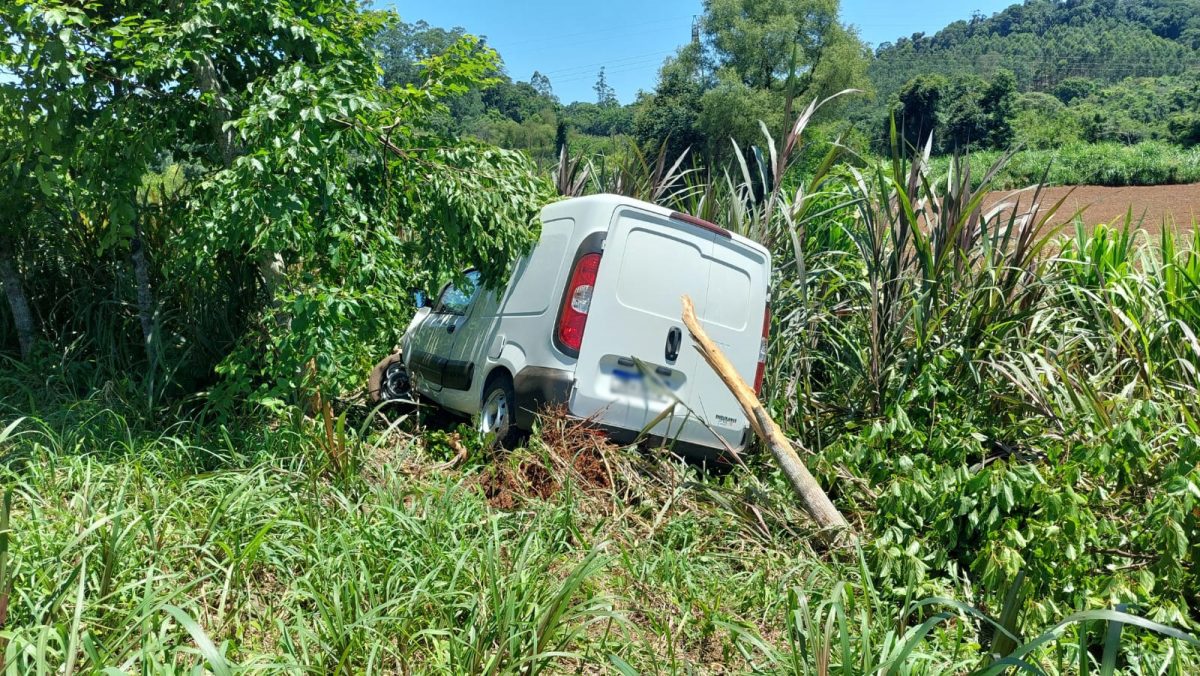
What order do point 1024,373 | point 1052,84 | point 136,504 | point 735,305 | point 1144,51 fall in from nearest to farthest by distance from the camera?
point 136,504, point 1024,373, point 735,305, point 1052,84, point 1144,51

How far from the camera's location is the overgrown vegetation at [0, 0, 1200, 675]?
2615mm

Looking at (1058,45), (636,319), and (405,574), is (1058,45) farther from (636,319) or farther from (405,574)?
(405,574)

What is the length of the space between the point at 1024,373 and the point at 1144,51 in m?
125

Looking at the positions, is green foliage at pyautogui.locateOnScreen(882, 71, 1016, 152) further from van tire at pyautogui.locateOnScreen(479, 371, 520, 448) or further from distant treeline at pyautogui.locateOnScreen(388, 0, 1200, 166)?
van tire at pyautogui.locateOnScreen(479, 371, 520, 448)

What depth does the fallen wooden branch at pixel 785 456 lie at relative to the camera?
3787 millimetres

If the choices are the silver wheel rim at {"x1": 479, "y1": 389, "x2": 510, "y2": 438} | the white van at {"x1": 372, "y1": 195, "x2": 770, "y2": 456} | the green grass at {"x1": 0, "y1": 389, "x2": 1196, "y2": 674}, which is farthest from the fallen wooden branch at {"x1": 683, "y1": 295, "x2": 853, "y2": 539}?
the silver wheel rim at {"x1": 479, "y1": 389, "x2": 510, "y2": 438}

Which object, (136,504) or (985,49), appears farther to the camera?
(985,49)

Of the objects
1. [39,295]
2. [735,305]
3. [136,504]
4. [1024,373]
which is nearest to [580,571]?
[136,504]

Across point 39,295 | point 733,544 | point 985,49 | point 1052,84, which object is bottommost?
point 733,544

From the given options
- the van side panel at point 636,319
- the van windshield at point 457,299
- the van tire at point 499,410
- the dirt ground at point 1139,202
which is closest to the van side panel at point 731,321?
the van side panel at point 636,319

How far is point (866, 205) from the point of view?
5262 millimetres

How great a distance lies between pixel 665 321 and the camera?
189 inches

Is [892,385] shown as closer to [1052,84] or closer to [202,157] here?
[202,157]

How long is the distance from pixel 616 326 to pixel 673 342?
0.41 meters
